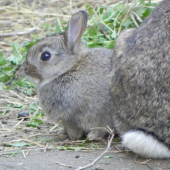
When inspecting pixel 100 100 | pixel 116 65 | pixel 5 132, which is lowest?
pixel 5 132

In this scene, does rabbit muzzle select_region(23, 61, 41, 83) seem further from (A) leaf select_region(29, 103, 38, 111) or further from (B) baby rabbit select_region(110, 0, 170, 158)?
(B) baby rabbit select_region(110, 0, 170, 158)

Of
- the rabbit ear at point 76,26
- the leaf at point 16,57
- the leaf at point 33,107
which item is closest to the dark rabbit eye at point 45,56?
the rabbit ear at point 76,26

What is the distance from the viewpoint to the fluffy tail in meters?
3.53

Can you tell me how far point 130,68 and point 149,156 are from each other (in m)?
0.81

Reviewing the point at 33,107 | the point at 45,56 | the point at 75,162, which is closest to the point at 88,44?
the point at 33,107

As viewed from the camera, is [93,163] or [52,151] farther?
[52,151]

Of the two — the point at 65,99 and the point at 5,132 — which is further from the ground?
the point at 65,99

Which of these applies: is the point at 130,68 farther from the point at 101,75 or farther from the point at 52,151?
the point at 52,151

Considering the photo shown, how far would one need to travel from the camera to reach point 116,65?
404 centimetres

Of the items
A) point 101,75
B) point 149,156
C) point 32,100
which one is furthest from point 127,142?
point 32,100

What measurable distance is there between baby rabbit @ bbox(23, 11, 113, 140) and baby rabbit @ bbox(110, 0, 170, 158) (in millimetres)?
405

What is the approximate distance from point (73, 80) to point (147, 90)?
1.06 metres

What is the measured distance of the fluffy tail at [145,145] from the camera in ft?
11.6

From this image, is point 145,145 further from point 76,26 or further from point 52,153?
point 76,26
